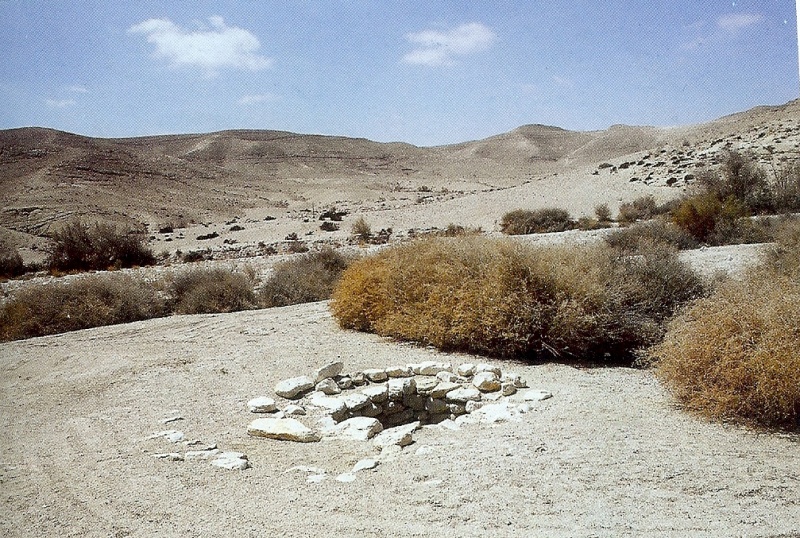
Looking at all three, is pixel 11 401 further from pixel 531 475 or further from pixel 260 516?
pixel 531 475

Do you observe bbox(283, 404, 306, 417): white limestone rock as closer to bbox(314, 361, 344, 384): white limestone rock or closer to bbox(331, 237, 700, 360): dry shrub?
bbox(314, 361, 344, 384): white limestone rock

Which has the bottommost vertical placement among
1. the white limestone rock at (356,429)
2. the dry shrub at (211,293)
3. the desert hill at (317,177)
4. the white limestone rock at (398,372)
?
the white limestone rock at (356,429)

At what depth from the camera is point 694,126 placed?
295 ft

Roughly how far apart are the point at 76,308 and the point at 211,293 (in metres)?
2.69

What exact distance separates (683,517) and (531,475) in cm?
117

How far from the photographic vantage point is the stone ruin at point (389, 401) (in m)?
6.75

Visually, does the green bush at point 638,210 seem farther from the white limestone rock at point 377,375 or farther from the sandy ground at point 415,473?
the white limestone rock at point 377,375

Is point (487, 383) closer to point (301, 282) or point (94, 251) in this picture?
point (301, 282)

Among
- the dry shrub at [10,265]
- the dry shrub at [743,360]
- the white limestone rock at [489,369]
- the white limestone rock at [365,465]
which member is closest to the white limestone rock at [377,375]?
the white limestone rock at [489,369]

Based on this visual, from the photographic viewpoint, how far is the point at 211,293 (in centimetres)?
1460

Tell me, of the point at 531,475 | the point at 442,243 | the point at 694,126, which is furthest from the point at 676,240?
the point at 694,126

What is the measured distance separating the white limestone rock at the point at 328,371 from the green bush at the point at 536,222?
1865cm

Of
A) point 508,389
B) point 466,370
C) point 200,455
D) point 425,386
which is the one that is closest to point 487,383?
point 508,389

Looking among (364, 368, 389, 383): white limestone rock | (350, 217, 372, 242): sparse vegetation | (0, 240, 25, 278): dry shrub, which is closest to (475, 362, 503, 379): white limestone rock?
(364, 368, 389, 383): white limestone rock
